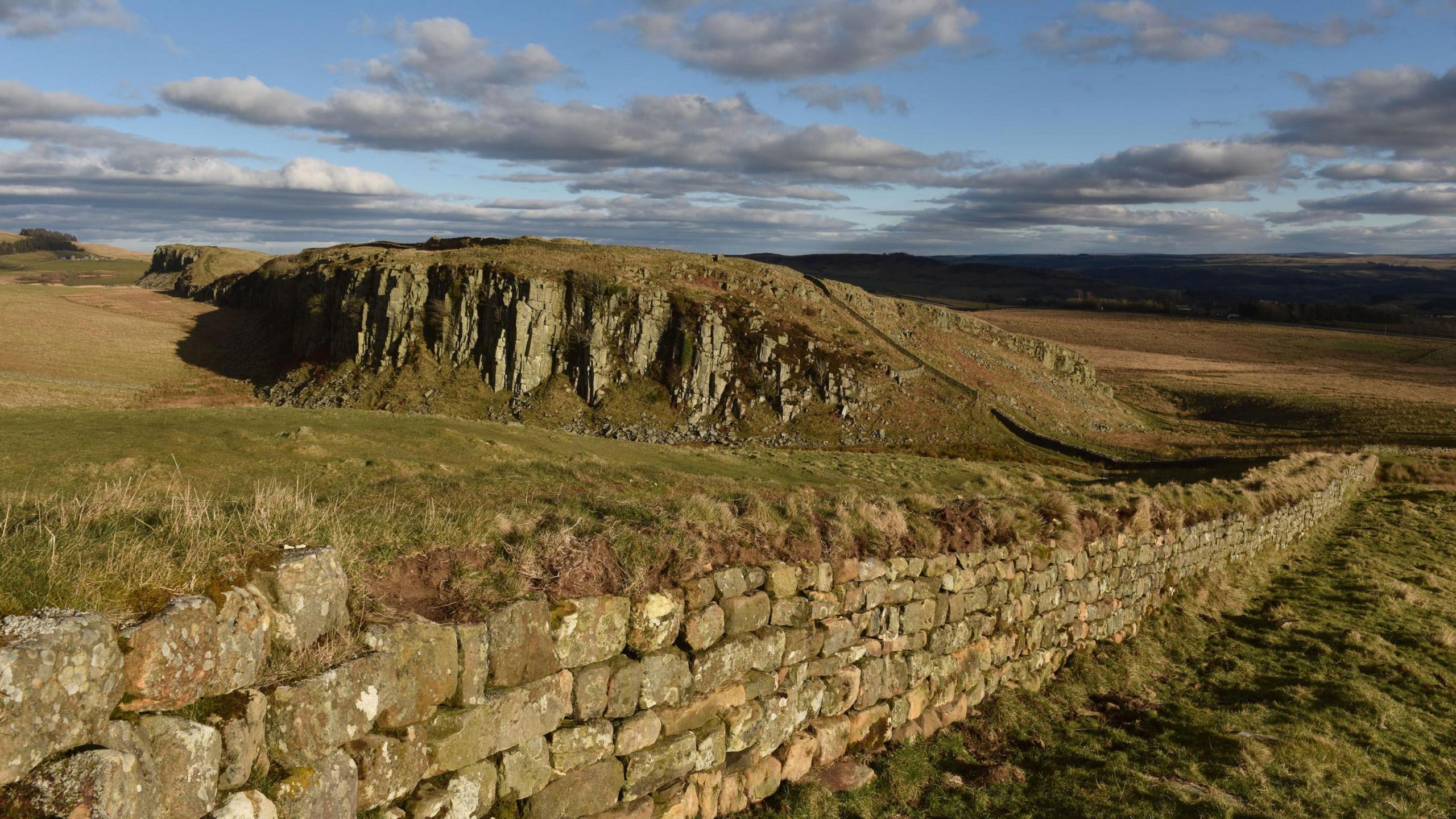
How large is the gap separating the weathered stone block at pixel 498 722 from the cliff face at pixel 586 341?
56.1 meters

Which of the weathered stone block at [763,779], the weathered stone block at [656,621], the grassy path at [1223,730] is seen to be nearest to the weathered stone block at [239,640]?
the weathered stone block at [656,621]

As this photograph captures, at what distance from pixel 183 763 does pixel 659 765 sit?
4.25 m

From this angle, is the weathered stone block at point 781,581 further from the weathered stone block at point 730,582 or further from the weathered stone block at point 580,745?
the weathered stone block at point 580,745

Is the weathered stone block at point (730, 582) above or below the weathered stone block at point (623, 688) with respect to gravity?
above

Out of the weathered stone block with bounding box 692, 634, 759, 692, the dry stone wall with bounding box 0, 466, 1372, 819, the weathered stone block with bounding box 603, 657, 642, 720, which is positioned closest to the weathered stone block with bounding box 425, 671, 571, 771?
the dry stone wall with bounding box 0, 466, 1372, 819

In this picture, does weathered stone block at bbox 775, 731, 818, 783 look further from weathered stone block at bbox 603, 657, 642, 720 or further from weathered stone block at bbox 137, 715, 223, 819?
weathered stone block at bbox 137, 715, 223, 819

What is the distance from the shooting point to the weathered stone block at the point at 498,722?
6.14 m

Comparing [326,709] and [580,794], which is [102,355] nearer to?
[580,794]

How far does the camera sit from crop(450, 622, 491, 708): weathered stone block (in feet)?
20.6

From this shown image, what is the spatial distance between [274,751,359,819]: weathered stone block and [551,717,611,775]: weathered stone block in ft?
5.73

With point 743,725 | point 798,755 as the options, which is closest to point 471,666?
point 743,725

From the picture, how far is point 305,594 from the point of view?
572cm

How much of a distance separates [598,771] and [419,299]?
68783 mm

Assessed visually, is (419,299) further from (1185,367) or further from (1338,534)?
(1185,367)
